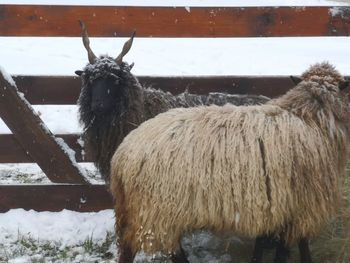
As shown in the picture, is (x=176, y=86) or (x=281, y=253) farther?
(x=176, y=86)

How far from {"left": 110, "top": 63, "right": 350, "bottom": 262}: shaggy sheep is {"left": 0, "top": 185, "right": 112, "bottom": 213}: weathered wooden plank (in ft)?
4.20

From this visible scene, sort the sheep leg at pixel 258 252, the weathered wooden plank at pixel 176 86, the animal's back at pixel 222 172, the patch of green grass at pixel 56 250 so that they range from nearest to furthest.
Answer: the animal's back at pixel 222 172 → the sheep leg at pixel 258 252 → the patch of green grass at pixel 56 250 → the weathered wooden plank at pixel 176 86

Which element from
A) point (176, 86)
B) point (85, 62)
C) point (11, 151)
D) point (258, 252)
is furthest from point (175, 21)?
point (85, 62)

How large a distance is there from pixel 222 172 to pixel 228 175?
41 mm

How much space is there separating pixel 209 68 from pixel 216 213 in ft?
28.7

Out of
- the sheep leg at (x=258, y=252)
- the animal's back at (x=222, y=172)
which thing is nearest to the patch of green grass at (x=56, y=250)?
the animal's back at (x=222, y=172)

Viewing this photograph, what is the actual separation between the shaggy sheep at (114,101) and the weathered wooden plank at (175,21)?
9.7 inches

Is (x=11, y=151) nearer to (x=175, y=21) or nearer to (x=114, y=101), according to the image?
(x=114, y=101)

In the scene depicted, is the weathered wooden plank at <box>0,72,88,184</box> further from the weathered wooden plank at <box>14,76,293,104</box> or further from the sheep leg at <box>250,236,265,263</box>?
the sheep leg at <box>250,236,265,263</box>

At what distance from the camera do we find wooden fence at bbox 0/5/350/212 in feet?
16.0

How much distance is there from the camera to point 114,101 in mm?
4789

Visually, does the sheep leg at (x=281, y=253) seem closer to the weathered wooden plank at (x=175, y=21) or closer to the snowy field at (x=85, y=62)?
the snowy field at (x=85, y=62)

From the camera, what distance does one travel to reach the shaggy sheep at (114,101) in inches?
186

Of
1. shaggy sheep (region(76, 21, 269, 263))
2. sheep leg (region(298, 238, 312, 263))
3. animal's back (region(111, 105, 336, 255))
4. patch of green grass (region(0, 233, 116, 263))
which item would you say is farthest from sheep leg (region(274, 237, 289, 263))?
shaggy sheep (region(76, 21, 269, 263))
